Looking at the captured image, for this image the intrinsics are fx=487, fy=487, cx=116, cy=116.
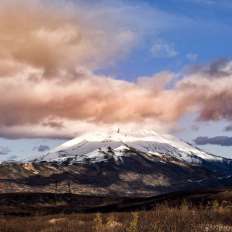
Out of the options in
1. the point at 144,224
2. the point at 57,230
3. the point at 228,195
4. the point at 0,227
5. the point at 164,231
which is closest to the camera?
the point at 164,231

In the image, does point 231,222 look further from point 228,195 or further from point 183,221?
point 228,195

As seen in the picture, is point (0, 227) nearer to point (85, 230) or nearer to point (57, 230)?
point (57, 230)

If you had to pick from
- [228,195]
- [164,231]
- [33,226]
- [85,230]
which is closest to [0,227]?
[33,226]

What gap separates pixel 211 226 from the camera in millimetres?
20453

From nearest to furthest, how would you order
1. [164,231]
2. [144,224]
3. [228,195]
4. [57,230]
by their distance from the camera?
[164,231]
[144,224]
[57,230]
[228,195]

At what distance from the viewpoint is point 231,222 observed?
2406 cm

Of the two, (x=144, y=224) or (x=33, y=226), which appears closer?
(x=144, y=224)

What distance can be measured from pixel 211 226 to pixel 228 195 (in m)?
92.1

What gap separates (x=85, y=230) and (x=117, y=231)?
267 centimetres

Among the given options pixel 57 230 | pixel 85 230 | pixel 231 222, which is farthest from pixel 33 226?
pixel 231 222

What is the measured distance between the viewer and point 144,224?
72.4 feet

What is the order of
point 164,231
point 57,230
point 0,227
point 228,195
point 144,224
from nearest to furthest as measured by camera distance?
1. point 164,231
2. point 144,224
3. point 57,230
4. point 0,227
5. point 228,195

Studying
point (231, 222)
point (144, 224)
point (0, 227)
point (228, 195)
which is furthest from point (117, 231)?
point (228, 195)

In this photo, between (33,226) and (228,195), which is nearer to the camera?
(33,226)
